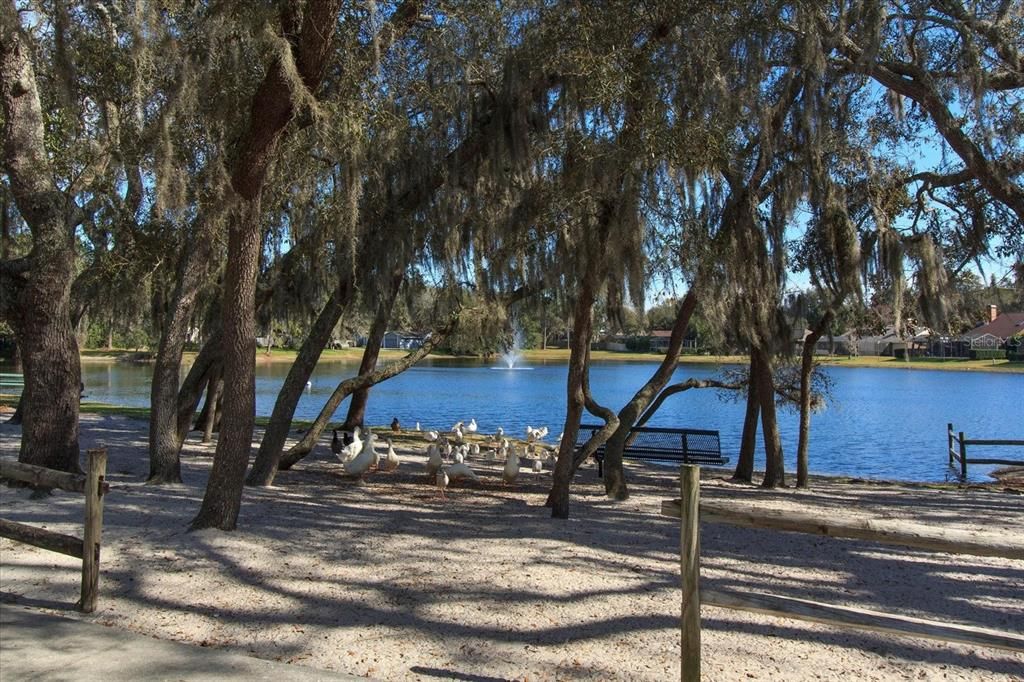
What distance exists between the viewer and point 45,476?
204 inches

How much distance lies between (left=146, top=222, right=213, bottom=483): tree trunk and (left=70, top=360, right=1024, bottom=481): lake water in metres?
11.5

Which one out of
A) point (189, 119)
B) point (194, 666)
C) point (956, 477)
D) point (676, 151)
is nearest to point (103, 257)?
point (189, 119)

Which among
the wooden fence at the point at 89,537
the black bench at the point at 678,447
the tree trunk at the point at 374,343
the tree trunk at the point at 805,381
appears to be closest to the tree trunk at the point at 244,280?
the wooden fence at the point at 89,537

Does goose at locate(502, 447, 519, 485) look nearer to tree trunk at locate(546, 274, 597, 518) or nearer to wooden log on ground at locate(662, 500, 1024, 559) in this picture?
tree trunk at locate(546, 274, 597, 518)

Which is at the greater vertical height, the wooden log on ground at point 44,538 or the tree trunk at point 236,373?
the tree trunk at point 236,373

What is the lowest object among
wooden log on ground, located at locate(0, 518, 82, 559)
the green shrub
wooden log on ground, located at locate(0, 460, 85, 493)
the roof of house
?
wooden log on ground, located at locate(0, 518, 82, 559)

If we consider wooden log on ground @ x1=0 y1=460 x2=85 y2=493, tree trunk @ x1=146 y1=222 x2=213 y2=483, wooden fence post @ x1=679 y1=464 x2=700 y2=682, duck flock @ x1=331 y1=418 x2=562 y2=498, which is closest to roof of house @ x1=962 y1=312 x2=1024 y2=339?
duck flock @ x1=331 y1=418 x2=562 y2=498

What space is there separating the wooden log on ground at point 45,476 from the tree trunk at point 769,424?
29.1 ft

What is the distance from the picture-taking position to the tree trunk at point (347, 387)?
11.1 meters

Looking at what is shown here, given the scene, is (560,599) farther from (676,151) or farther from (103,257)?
(103,257)

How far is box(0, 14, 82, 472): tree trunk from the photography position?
7.80 m

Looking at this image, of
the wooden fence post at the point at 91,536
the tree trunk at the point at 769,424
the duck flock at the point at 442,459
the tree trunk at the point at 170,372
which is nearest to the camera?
the wooden fence post at the point at 91,536

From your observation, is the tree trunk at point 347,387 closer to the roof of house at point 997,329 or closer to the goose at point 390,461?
the goose at point 390,461

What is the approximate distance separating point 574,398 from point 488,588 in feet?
11.9
